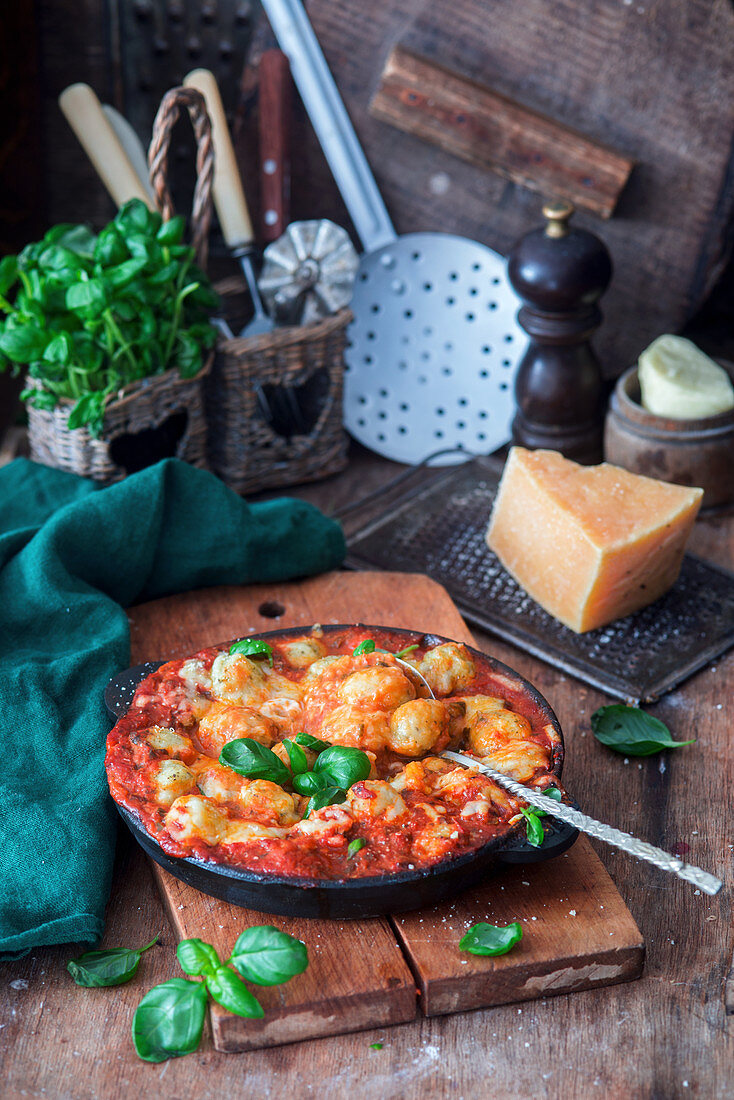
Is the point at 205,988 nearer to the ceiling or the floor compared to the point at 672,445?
nearer to the floor

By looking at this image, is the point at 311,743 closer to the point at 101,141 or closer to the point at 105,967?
the point at 105,967

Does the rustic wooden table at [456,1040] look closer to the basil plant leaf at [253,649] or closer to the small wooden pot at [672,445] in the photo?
the basil plant leaf at [253,649]

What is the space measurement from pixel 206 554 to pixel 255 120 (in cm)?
111

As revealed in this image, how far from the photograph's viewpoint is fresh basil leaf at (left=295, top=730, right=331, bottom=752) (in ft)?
4.08

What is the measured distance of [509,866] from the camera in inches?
47.8

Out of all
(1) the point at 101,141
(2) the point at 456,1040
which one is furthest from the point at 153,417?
(2) the point at 456,1040

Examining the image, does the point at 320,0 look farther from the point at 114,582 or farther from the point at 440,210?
the point at 114,582

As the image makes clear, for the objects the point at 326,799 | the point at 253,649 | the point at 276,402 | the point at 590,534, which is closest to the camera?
the point at 326,799

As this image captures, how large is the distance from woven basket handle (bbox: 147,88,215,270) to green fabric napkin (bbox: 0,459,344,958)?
49cm

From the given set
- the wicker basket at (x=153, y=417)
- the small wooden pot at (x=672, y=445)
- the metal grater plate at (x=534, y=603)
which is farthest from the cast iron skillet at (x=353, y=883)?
the small wooden pot at (x=672, y=445)

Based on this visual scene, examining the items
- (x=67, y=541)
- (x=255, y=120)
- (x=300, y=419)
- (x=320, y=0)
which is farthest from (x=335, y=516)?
(x=320, y=0)

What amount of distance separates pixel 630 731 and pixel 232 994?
0.72 m

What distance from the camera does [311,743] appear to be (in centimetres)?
125

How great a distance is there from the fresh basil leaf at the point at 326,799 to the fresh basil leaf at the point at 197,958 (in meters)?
0.17
